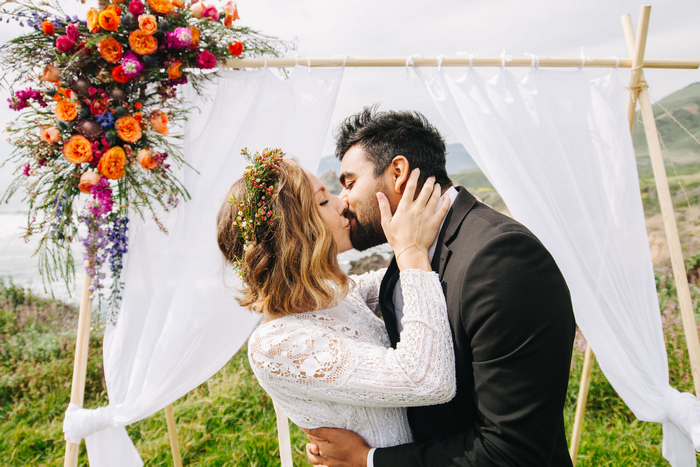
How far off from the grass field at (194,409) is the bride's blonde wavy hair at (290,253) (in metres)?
2.10

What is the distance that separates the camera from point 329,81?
231cm

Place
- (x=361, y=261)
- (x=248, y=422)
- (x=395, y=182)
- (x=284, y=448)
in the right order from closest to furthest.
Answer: (x=395, y=182), (x=284, y=448), (x=248, y=422), (x=361, y=261)

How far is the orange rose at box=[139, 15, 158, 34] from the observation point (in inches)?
75.6

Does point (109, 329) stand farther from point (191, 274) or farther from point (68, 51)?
point (68, 51)

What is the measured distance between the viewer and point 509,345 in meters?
1.32

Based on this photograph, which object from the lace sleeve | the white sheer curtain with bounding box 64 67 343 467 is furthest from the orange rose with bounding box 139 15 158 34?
the lace sleeve

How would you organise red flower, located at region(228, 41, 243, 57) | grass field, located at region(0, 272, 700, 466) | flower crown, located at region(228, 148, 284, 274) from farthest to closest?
grass field, located at region(0, 272, 700, 466) → red flower, located at region(228, 41, 243, 57) → flower crown, located at region(228, 148, 284, 274)

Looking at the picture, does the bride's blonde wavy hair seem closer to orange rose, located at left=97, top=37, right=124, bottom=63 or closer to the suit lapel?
the suit lapel

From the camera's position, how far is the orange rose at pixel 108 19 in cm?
187

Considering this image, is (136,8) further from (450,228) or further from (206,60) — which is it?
(450,228)

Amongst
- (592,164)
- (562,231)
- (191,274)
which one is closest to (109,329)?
(191,274)

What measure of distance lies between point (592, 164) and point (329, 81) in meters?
1.33

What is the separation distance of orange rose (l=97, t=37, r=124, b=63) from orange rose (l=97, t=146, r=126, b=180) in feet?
1.17

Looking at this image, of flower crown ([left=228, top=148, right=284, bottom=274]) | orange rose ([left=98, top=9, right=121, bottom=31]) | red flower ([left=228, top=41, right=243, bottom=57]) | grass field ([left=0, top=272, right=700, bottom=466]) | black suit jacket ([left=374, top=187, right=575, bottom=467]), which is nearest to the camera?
black suit jacket ([left=374, top=187, right=575, bottom=467])
